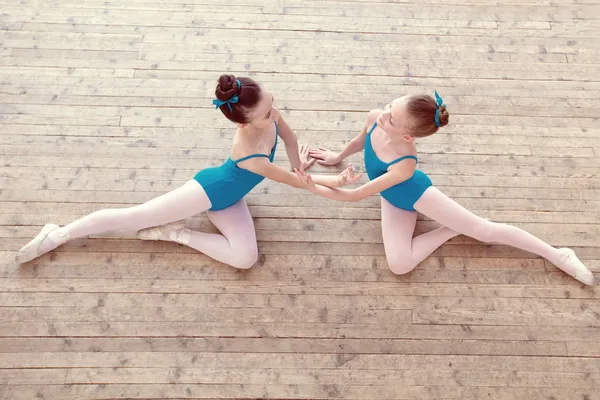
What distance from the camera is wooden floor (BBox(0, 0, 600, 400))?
2.23 meters

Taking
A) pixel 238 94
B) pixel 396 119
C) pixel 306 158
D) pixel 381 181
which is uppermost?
pixel 238 94

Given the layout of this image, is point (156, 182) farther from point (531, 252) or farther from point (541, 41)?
point (541, 41)

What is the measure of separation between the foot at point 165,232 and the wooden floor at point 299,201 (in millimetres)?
81

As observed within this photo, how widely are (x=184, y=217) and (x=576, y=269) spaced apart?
5.60 feet

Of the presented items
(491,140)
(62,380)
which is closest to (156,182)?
(62,380)

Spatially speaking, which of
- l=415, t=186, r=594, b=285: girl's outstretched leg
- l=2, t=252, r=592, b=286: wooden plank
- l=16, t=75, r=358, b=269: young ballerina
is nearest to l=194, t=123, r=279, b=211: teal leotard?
l=16, t=75, r=358, b=269: young ballerina

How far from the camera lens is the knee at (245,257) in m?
2.35

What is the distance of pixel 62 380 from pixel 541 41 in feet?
9.69

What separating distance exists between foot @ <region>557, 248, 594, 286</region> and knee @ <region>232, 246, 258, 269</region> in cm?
134

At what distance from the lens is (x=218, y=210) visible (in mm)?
2389

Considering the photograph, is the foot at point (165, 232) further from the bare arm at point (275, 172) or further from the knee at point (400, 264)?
the knee at point (400, 264)

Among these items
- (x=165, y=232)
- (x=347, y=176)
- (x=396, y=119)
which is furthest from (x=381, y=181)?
(x=165, y=232)

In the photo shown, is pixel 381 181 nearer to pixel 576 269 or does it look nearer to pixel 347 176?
pixel 347 176

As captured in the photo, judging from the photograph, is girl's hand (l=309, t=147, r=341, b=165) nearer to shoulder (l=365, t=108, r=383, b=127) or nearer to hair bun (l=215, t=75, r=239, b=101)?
shoulder (l=365, t=108, r=383, b=127)
